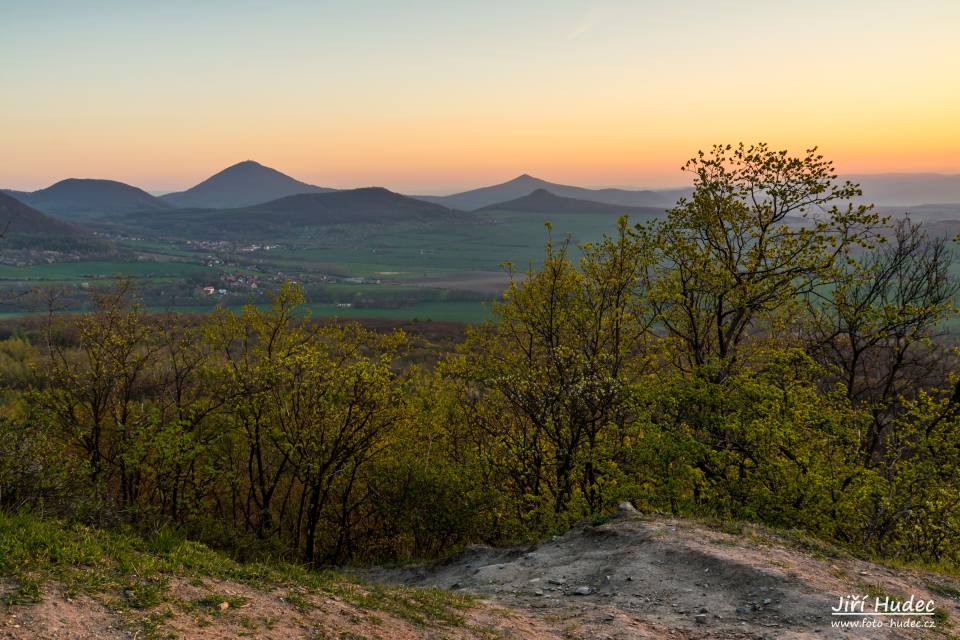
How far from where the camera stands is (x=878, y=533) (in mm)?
17453

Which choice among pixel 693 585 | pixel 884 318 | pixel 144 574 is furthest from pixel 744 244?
pixel 144 574

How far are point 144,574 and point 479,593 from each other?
7.58 m

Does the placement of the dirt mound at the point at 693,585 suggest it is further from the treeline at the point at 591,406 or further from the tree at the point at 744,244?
the tree at the point at 744,244

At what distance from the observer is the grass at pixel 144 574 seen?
891cm

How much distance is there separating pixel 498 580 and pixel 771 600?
667 centimetres

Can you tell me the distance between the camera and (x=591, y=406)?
20.7 m

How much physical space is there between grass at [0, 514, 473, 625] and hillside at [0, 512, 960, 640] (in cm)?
3

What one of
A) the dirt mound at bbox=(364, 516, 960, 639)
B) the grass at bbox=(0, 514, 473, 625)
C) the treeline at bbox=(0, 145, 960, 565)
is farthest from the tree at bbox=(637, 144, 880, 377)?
the grass at bbox=(0, 514, 473, 625)

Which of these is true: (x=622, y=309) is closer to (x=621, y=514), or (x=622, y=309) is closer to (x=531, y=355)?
(x=531, y=355)

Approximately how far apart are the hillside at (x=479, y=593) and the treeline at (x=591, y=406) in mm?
3599

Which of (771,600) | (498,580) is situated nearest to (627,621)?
(771,600)

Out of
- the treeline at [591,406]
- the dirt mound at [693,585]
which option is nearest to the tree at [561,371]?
the treeline at [591,406]

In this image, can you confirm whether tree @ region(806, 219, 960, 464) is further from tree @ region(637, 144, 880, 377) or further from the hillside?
the hillside

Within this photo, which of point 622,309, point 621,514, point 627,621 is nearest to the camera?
point 627,621
